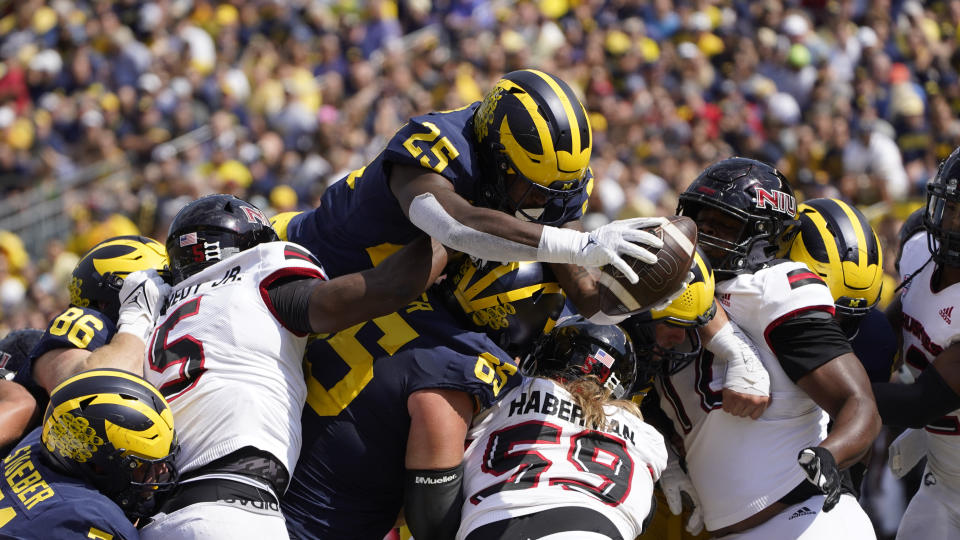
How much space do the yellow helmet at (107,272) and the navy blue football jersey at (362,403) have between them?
989mm

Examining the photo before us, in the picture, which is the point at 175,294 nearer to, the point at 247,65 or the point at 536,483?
the point at 536,483

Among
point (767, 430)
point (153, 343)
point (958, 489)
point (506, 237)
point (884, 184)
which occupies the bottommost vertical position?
point (884, 184)

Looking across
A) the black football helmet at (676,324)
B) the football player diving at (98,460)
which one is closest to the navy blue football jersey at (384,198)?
the black football helmet at (676,324)

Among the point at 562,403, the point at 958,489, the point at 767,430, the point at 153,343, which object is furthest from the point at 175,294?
the point at 958,489

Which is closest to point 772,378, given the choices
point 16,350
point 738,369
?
point 738,369

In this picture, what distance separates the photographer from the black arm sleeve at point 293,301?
12.8 feet

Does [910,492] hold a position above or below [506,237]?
below

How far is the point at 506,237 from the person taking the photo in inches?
136

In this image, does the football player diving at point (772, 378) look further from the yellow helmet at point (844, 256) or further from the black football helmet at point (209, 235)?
the black football helmet at point (209, 235)

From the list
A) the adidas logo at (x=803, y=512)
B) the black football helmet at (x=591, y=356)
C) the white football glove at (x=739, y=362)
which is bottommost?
the adidas logo at (x=803, y=512)

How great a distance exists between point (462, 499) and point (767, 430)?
1.27 m

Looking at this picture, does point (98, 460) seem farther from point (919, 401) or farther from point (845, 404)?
point (919, 401)

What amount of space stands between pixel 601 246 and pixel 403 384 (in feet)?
3.73

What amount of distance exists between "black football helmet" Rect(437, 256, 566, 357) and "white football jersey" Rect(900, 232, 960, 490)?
5.15 ft
